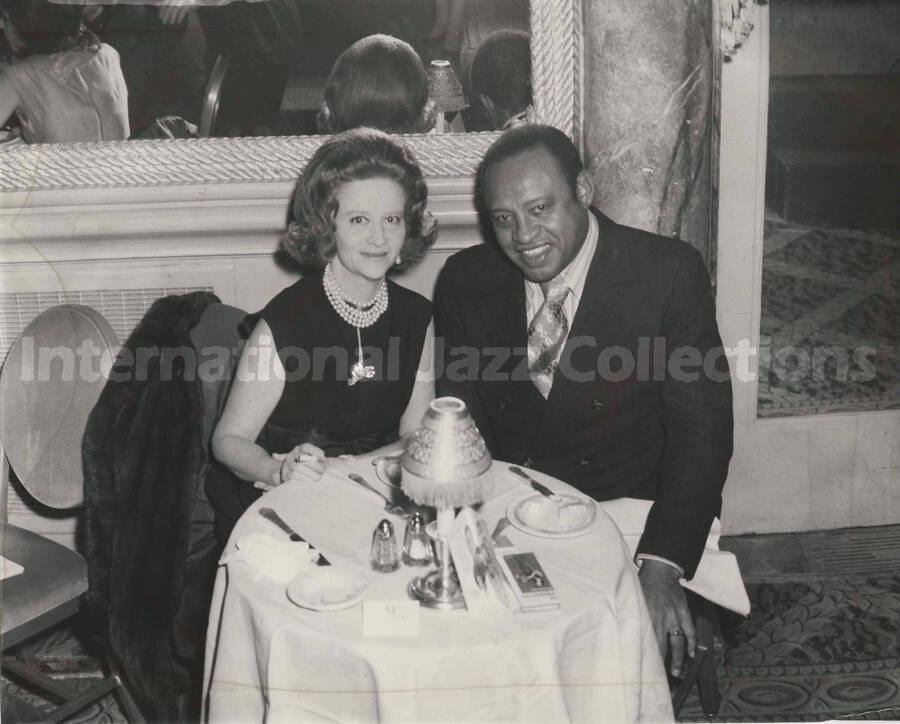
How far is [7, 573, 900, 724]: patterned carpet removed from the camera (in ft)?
8.66

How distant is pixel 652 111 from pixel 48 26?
1.91 m

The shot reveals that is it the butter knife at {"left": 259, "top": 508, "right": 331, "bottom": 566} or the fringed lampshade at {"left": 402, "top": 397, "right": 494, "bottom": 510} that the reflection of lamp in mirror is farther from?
the fringed lampshade at {"left": 402, "top": 397, "right": 494, "bottom": 510}

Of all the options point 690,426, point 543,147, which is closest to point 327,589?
point 690,426

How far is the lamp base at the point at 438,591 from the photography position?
1.72 m

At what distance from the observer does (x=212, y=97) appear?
298cm

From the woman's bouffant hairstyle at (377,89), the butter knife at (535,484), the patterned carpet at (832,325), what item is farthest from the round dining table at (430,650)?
the patterned carpet at (832,325)

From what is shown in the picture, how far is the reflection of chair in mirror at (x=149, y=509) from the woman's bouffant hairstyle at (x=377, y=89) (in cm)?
88

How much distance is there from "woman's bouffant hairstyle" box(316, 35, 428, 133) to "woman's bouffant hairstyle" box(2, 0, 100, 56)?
0.76 m

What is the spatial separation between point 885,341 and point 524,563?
8.25 feet

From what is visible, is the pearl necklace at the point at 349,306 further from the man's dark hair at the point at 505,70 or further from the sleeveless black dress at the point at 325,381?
the man's dark hair at the point at 505,70

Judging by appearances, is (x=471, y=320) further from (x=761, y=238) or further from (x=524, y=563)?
(x=761, y=238)

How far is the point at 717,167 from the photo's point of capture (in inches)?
121

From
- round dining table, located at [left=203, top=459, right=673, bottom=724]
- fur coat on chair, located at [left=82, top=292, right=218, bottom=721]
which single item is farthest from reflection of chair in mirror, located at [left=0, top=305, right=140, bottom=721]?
round dining table, located at [left=203, top=459, right=673, bottom=724]

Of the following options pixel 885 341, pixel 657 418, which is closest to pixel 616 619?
pixel 657 418
